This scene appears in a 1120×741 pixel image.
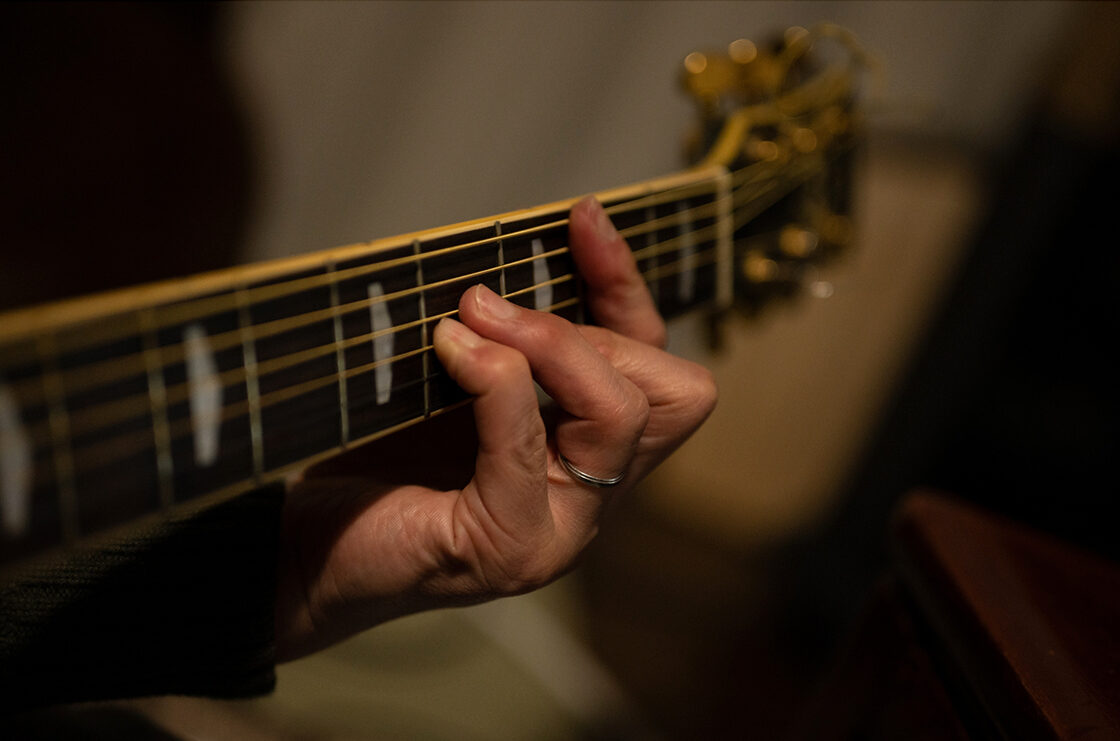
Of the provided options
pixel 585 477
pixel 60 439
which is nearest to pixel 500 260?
pixel 585 477

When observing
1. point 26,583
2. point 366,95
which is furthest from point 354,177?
point 26,583

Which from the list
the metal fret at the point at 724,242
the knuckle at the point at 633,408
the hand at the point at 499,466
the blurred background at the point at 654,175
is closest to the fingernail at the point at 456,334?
the hand at the point at 499,466

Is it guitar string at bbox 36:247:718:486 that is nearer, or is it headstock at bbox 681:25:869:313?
guitar string at bbox 36:247:718:486

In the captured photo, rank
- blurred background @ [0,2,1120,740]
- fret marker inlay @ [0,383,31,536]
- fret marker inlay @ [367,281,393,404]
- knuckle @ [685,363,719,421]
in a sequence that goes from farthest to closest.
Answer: blurred background @ [0,2,1120,740], knuckle @ [685,363,719,421], fret marker inlay @ [367,281,393,404], fret marker inlay @ [0,383,31,536]

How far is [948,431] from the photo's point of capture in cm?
147

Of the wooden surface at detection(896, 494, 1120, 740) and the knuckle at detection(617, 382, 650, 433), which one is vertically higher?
the knuckle at detection(617, 382, 650, 433)

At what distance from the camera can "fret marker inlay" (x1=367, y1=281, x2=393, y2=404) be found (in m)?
0.43

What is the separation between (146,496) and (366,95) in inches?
53.6

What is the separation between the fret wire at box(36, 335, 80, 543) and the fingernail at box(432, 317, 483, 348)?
184 mm

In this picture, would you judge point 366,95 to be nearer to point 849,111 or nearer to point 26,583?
point 849,111

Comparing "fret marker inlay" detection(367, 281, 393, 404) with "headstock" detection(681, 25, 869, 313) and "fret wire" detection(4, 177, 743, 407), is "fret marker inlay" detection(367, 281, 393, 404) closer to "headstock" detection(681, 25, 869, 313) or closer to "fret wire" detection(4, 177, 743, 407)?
"fret wire" detection(4, 177, 743, 407)

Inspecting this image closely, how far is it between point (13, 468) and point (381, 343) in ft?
0.58

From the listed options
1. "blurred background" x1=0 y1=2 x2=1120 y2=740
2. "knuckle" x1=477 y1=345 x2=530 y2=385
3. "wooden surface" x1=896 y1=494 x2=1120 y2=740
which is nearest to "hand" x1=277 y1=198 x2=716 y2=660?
"knuckle" x1=477 y1=345 x2=530 y2=385

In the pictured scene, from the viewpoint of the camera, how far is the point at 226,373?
0.38 metres
